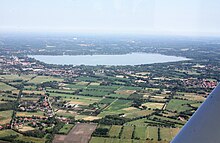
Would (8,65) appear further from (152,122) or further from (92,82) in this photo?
(152,122)

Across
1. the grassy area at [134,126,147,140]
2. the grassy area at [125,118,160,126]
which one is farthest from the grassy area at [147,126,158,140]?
the grassy area at [125,118,160,126]

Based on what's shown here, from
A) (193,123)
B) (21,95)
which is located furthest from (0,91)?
(193,123)

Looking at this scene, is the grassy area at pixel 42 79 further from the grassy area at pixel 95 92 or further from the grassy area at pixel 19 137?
the grassy area at pixel 19 137

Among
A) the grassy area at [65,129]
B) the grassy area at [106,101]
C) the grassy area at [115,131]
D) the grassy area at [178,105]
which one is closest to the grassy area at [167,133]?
the grassy area at [115,131]

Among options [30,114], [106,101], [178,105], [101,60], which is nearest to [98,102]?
[106,101]

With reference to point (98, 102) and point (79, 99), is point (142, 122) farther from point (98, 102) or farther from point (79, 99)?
point (79, 99)
